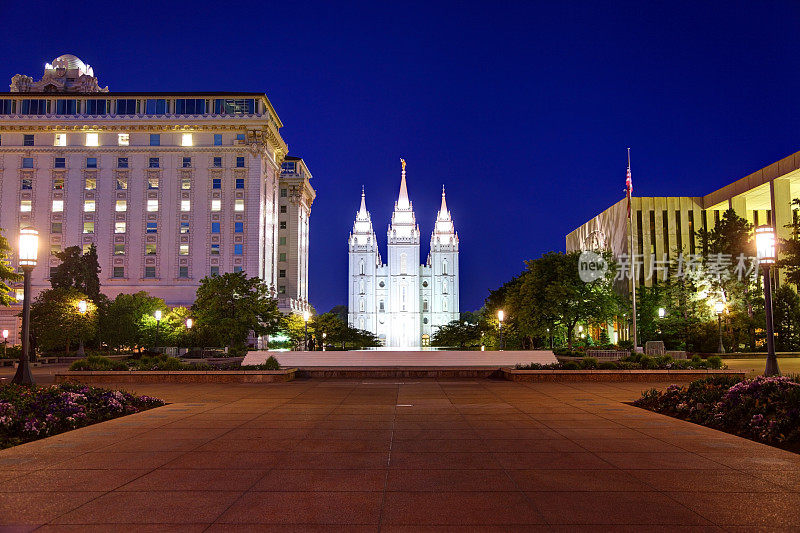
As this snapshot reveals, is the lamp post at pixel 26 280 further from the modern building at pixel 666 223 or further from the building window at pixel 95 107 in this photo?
the building window at pixel 95 107

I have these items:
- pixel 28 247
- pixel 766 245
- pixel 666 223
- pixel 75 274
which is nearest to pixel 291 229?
pixel 75 274

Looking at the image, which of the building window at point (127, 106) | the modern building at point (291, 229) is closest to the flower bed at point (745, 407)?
the building window at point (127, 106)

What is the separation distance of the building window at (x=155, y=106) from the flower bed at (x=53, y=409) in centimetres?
8318

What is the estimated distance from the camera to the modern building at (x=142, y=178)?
90.1m

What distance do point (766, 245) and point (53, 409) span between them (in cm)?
1810

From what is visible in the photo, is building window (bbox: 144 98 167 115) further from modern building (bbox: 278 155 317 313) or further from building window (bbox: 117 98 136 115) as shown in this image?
modern building (bbox: 278 155 317 313)

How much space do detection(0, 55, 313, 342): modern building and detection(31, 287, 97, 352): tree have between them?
97.4 ft

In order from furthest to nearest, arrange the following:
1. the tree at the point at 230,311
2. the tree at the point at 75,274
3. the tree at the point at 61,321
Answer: the tree at the point at 75,274 → the tree at the point at 61,321 → the tree at the point at 230,311

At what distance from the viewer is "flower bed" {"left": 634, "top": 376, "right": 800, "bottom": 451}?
11.3 meters

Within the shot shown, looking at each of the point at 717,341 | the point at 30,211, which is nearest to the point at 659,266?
the point at 717,341

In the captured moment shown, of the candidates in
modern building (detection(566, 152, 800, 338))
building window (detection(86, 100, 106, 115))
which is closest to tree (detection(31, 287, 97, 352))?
building window (detection(86, 100, 106, 115))

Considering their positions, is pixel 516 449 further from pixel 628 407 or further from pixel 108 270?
pixel 108 270

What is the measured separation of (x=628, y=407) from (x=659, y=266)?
6637cm

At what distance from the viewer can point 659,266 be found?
254 feet
